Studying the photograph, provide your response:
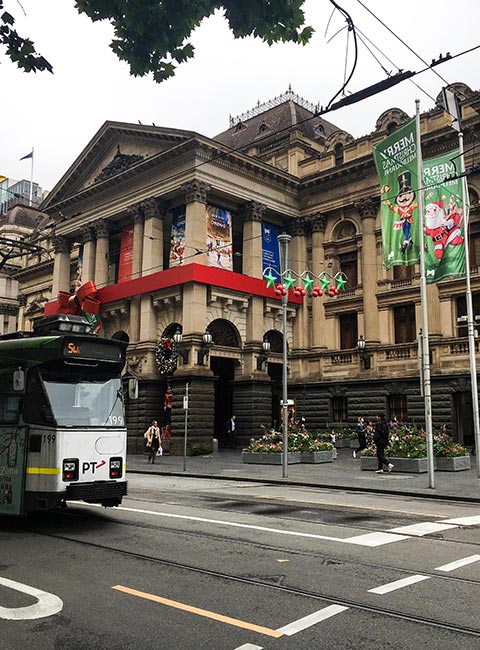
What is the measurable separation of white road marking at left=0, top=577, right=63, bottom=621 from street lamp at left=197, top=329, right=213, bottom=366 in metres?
26.3

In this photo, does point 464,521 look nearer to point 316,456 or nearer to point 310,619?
point 310,619

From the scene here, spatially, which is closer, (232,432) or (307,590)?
(307,590)

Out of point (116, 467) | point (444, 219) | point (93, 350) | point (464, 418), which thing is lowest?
point (116, 467)

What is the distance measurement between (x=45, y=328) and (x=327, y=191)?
3059 cm

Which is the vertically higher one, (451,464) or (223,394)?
(223,394)

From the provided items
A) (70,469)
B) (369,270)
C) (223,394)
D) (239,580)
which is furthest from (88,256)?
(239,580)

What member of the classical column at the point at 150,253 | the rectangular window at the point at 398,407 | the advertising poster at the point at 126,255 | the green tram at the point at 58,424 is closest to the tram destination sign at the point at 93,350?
the green tram at the point at 58,424

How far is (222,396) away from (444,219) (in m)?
22.5

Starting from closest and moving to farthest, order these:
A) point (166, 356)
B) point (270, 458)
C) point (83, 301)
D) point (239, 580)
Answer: point (239, 580) → point (270, 458) → point (166, 356) → point (83, 301)

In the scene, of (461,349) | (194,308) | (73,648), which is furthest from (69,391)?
(461,349)

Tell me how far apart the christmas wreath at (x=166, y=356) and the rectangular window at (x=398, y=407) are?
12253mm

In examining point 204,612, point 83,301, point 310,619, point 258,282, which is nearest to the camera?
point 310,619

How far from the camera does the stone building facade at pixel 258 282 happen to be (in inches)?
Answer: 1300

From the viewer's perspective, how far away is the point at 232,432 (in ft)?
119
